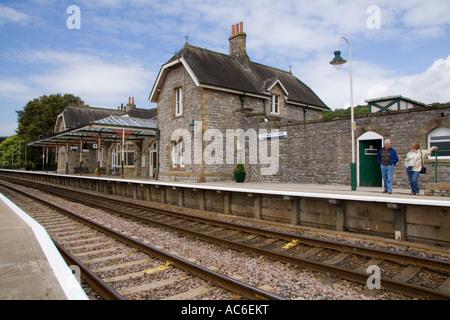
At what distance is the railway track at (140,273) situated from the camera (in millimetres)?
4445

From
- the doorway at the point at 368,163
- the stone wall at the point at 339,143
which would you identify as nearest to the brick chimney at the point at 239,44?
the stone wall at the point at 339,143

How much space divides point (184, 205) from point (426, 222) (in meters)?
9.19

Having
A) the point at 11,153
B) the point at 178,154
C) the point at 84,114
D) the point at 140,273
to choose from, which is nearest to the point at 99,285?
the point at 140,273

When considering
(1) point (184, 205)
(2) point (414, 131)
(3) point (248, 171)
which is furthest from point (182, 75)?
(2) point (414, 131)

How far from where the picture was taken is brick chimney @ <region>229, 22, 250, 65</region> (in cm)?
2363

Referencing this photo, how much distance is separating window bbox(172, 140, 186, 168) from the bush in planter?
3484 millimetres

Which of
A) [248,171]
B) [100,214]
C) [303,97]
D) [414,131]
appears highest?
[303,97]

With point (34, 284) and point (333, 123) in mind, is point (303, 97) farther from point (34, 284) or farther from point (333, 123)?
point (34, 284)

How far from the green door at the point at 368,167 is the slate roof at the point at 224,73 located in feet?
28.4

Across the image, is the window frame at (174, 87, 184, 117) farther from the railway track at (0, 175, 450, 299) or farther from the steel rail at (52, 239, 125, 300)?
the steel rail at (52, 239, 125, 300)

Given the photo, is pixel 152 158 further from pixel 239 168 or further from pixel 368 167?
pixel 368 167

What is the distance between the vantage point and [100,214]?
12.0 meters

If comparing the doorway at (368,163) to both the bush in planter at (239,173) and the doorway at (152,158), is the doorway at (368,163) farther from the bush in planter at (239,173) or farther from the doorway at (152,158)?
the doorway at (152,158)
